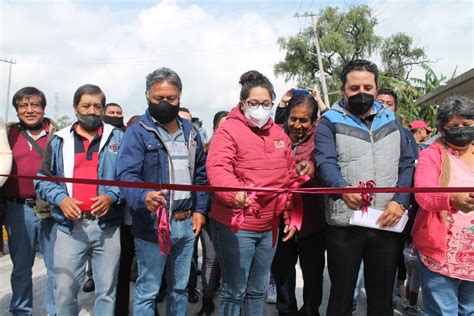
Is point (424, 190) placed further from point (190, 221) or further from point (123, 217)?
point (123, 217)

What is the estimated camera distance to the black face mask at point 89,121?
2691 mm

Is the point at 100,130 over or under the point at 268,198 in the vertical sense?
over

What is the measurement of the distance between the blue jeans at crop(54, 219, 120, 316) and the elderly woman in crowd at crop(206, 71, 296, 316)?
718 millimetres

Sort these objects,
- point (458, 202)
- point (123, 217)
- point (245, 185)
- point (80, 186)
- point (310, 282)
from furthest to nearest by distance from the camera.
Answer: point (310, 282)
point (123, 217)
point (80, 186)
point (245, 185)
point (458, 202)

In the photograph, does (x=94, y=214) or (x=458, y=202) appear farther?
(x=94, y=214)

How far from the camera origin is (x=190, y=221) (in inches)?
105

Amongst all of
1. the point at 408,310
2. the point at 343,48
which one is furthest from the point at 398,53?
the point at 408,310

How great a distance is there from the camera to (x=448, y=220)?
227cm

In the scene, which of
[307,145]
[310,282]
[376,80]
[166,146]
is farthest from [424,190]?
[166,146]

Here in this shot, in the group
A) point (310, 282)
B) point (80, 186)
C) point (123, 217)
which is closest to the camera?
point (80, 186)

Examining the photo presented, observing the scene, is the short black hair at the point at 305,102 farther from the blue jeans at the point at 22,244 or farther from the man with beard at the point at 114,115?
the blue jeans at the point at 22,244

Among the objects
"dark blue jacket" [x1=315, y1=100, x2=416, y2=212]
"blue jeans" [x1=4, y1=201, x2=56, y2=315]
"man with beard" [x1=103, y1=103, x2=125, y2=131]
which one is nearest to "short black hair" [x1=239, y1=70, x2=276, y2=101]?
"dark blue jacket" [x1=315, y1=100, x2=416, y2=212]

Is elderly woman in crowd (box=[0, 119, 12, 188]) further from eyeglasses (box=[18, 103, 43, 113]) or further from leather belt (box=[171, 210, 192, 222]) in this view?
leather belt (box=[171, 210, 192, 222])

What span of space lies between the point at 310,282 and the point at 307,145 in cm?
110
